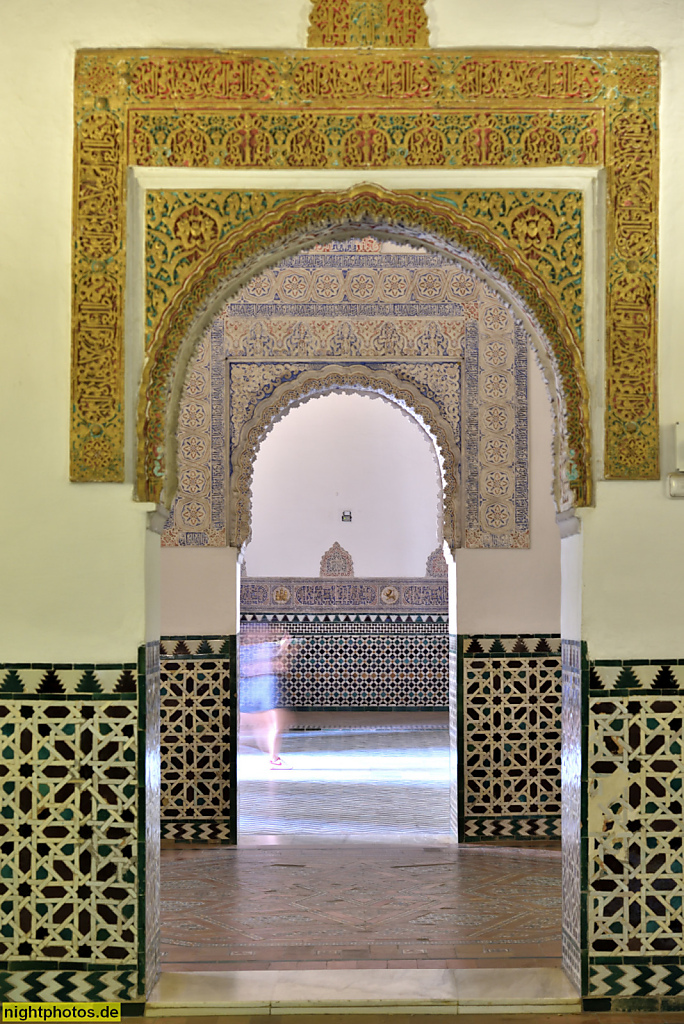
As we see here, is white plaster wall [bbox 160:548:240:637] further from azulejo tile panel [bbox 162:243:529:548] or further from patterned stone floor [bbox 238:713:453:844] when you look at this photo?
patterned stone floor [bbox 238:713:453:844]

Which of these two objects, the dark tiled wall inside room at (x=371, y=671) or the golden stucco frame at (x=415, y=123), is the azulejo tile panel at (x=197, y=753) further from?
the dark tiled wall inside room at (x=371, y=671)

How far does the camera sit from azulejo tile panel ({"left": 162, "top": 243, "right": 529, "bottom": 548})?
5.39 meters

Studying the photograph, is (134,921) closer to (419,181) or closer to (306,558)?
(419,181)

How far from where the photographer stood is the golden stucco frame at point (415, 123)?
305 cm

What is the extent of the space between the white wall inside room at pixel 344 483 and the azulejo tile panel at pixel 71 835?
6757 millimetres

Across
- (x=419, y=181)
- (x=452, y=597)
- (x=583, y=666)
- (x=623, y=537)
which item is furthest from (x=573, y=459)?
(x=452, y=597)

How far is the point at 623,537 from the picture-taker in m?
3.06

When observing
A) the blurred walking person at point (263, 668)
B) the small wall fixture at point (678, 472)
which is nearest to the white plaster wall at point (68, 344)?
the small wall fixture at point (678, 472)

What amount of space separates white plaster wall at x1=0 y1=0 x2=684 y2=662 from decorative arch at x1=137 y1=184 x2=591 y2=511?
165mm

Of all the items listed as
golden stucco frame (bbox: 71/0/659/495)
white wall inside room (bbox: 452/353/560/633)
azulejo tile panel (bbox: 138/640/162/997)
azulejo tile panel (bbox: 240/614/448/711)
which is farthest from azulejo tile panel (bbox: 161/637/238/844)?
azulejo tile panel (bbox: 240/614/448/711)

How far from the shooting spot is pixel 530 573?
5.28 meters

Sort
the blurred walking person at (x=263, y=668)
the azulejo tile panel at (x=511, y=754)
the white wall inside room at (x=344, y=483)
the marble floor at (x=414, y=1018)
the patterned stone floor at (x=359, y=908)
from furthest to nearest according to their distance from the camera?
the white wall inside room at (x=344, y=483), the blurred walking person at (x=263, y=668), the azulejo tile panel at (x=511, y=754), the patterned stone floor at (x=359, y=908), the marble floor at (x=414, y=1018)

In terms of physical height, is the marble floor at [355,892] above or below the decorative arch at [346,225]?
below

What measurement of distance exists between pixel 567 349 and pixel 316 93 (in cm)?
109
